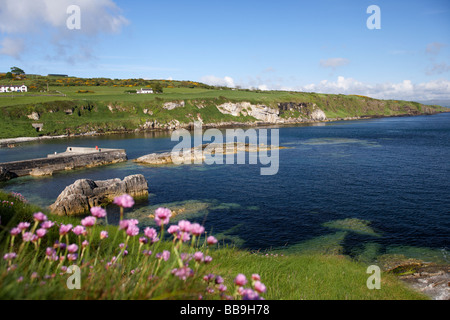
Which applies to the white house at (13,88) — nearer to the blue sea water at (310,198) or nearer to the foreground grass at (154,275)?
the blue sea water at (310,198)

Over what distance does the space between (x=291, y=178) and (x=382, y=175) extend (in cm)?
1303

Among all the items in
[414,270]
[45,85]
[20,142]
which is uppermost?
[45,85]

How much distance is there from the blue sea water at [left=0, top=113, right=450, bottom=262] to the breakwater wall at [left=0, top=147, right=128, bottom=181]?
8.38 feet

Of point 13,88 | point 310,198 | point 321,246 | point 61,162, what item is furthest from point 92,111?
point 321,246

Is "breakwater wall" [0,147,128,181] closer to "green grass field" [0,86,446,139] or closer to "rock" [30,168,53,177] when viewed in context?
"rock" [30,168,53,177]

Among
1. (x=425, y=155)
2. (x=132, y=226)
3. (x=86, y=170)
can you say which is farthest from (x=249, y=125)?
(x=132, y=226)

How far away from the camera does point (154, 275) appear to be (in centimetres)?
461

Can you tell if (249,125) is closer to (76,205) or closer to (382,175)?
(382,175)

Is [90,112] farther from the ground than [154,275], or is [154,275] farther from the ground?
[90,112]

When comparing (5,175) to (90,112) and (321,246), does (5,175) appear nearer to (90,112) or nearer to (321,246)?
(321,246)

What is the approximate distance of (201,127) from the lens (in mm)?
128500

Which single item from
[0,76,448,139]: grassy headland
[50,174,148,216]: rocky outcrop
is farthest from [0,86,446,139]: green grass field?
[50,174,148,216]: rocky outcrop

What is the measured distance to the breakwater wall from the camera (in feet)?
138

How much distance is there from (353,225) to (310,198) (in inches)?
302
